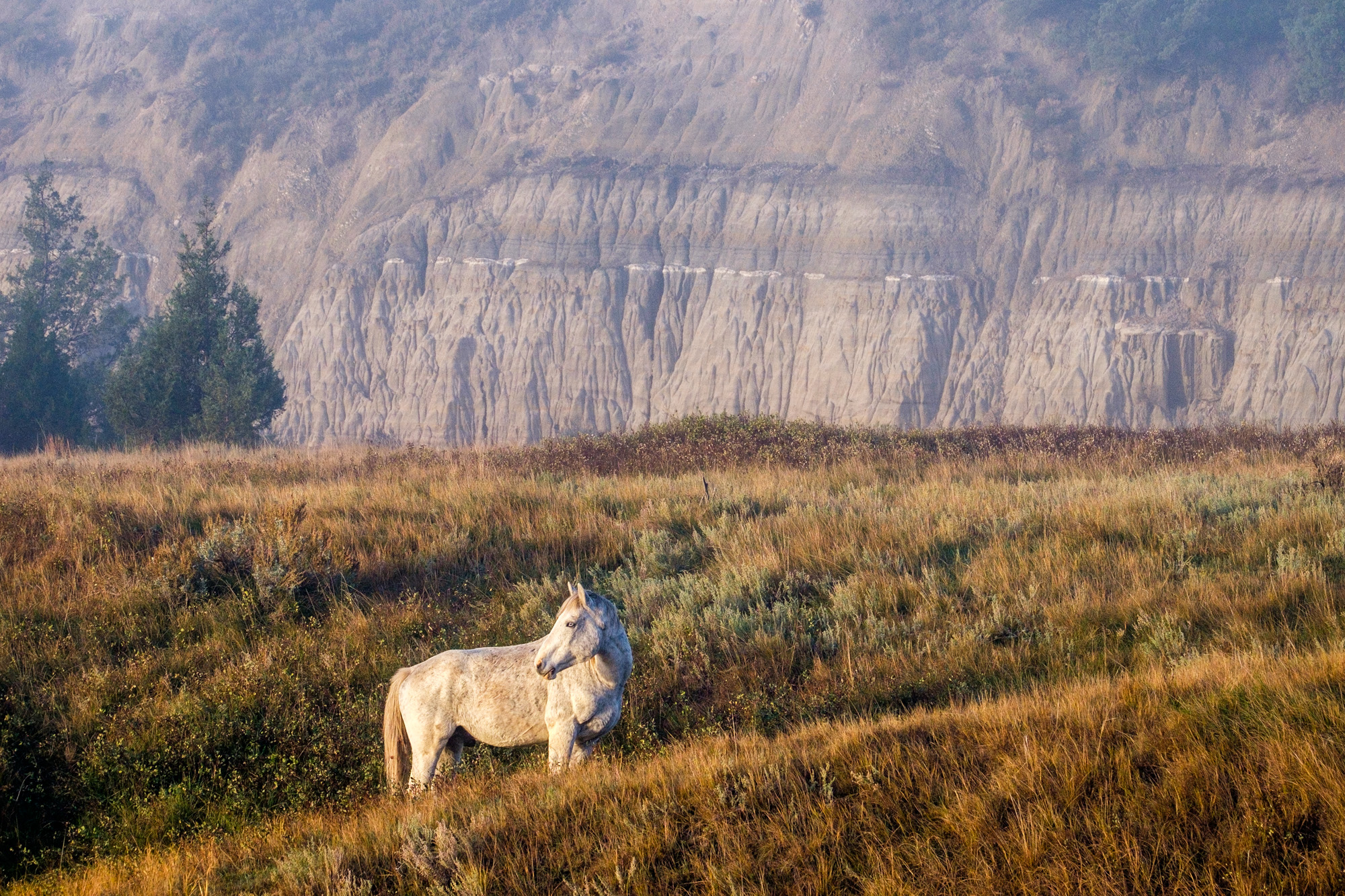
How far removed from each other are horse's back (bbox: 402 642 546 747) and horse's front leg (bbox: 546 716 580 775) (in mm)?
138

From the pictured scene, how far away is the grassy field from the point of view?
4.08 meters

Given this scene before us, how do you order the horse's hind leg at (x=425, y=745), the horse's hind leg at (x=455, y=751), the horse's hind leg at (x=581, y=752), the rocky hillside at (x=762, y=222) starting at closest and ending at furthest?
1. the horse's hind leg at (x=581, y=752)
2. the horse's hind leg at (x=425, y=745)
3. the horse's hind leg at (x=455, y=751)
4. the rocky hillside at (x=762, y=222)

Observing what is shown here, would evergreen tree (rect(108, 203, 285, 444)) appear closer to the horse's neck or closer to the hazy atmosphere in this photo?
the hazy atmosphere

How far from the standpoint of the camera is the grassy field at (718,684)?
4.08 metres

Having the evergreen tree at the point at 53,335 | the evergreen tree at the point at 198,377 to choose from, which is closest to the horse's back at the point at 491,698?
the evergreen tree at the point at 198,377

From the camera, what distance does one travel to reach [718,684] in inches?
265

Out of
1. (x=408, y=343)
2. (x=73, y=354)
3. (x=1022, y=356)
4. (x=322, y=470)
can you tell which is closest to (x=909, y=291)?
(x=1022, y=356)

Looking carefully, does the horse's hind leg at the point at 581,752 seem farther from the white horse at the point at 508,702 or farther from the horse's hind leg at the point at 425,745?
the horse's hind leg at the point at 425,745

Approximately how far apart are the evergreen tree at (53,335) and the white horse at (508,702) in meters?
27.8

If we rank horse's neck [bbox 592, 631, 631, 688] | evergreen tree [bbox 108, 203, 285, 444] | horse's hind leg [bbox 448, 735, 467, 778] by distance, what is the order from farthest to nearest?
evergreen tree [bbox 108, 203, 285, 444], horse's hind leg [bbox 448, 735, 467, 778], horse's neck [bbox 592, 631, 631, 688]

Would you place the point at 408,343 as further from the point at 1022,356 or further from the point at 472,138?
the point at 1022,356

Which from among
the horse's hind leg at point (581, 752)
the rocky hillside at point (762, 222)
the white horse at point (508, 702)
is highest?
the rocky hillside at point (762, 222)

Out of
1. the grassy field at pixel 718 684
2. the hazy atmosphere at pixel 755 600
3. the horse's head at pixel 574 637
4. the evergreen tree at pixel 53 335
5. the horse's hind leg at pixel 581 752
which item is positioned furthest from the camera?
the evergreen tree at pixel 53 335

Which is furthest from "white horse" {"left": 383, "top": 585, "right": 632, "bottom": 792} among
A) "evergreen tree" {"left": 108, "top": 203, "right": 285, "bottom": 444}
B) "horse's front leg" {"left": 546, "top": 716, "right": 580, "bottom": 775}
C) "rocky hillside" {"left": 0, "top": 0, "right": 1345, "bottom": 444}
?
"rocky hillside" {"left": 0, "top": 0, "right": 1345, "bottom": 444}
